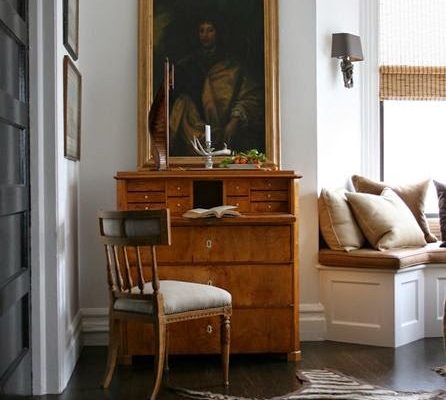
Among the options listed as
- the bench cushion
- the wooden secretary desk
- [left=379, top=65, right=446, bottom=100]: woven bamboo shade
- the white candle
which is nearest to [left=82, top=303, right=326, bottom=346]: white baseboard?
the bench cushion

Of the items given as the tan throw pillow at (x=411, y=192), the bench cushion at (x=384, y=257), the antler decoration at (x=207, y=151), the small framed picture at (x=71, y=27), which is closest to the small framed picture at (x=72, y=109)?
the small framed picture at (x=71, y=27)

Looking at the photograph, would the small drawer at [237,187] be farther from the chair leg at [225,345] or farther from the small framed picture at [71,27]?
the small framed picture at [71,27]

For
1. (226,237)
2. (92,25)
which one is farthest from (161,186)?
(92,25)

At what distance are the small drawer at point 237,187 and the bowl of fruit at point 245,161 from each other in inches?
4.1

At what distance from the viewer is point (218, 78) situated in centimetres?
498

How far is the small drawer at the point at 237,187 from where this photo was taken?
178 inches

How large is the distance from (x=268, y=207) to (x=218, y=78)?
0.99 meters

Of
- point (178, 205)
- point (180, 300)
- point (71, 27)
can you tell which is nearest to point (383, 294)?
point (178, 205)

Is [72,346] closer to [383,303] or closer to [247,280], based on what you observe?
[247,280]

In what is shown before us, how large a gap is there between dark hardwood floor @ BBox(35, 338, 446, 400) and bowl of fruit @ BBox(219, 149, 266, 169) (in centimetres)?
114

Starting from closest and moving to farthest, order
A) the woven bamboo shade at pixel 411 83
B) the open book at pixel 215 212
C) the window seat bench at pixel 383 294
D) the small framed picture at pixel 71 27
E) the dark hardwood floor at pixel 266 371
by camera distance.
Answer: the dark hardwood floor at pixel 266 371 < the small framed picture at pixel 71 27 < the open book at pixel 215 212 < the window seat bench at pixel 383 294 < the woven bamboo shade at pixel 411 83

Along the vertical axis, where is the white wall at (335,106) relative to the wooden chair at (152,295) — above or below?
above

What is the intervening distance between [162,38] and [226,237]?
147 cm

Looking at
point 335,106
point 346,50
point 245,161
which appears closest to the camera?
point 245,161
